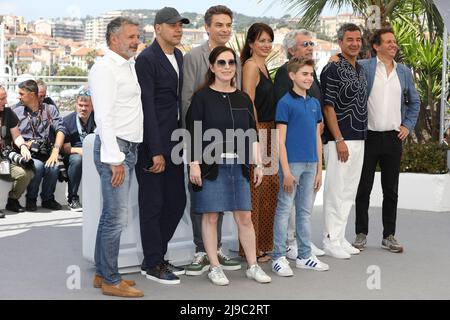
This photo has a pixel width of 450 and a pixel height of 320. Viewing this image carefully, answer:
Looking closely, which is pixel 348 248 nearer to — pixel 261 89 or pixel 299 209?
pixel 299 209

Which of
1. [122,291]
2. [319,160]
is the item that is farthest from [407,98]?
[122,291]

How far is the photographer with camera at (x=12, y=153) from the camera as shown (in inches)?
339

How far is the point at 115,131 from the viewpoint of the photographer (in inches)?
189

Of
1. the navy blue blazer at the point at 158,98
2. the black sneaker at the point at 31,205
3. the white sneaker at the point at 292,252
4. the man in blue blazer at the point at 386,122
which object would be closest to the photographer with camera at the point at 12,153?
the black sneaker at the point at 31,205

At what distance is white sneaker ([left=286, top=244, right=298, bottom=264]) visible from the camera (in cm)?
614

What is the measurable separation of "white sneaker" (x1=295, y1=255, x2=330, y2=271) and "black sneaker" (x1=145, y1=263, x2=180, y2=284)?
990 millimetres

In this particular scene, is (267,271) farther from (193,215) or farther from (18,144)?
(18,144)

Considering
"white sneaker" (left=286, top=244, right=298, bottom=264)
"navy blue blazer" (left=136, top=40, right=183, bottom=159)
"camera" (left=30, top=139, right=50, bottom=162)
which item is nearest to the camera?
"navy blue blazer" (left=136, top=40, right=183, bottom=159)

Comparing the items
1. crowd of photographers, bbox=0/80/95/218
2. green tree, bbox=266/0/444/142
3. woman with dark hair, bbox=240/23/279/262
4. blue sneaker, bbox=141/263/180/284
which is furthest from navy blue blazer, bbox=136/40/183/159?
green tree, bbox=266/0/444/142

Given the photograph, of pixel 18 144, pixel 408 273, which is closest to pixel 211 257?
pixel 408 273

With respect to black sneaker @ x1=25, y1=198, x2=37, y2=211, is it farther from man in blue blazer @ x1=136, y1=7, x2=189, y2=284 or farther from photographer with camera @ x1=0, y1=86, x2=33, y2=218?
man in blue blazer @ x1=136, y1=7, x2=189, y2=284

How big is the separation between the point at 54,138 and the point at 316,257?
4.09 metres

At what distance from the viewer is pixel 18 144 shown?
8.70m

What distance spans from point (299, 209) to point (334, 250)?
0.70m
